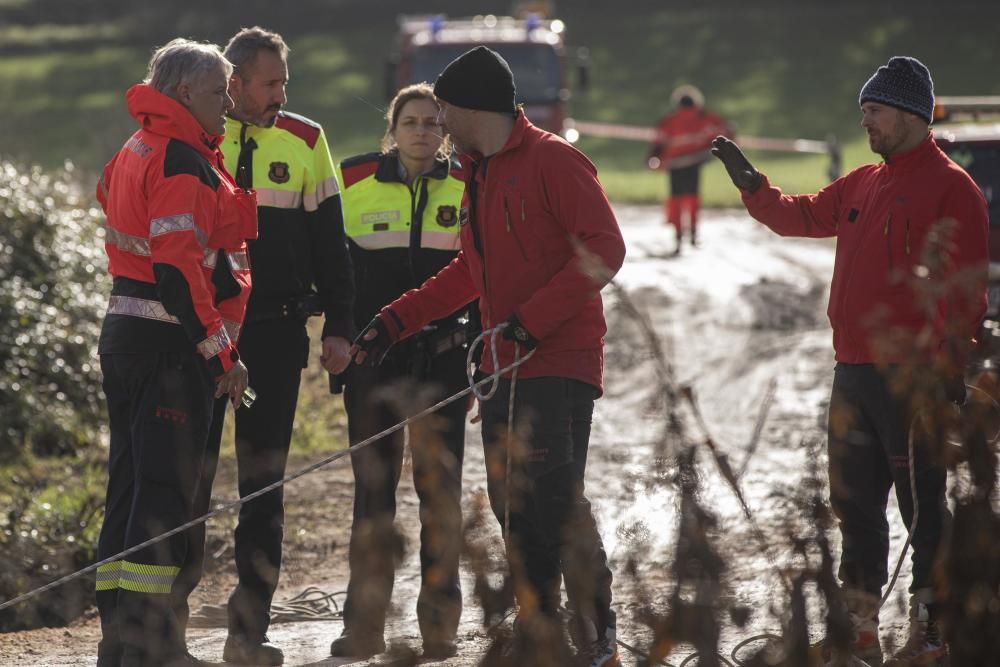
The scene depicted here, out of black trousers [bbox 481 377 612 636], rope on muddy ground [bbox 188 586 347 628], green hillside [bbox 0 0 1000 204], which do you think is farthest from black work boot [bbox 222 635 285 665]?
green hillside [bbox 0 0 1000 204]

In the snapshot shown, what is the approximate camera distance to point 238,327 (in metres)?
5.10

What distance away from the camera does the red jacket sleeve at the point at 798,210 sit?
5316 millimetres

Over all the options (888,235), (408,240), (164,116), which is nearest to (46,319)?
(408,240)

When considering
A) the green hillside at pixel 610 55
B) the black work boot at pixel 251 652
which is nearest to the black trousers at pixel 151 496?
the black work boot at pixel 251 652

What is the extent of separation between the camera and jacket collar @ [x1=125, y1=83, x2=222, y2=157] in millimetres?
4738

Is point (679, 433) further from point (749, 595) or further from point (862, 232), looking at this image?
point (749, 595)

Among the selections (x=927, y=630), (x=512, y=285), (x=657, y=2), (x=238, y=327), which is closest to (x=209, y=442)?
(x=238, y=327)

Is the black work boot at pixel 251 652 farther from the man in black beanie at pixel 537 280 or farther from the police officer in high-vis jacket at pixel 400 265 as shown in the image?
the man in black beanie at pixel 537 280

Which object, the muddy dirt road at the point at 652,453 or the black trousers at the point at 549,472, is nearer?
the muddy dirt road at the point at 652,453

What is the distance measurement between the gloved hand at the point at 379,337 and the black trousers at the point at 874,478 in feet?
4.83

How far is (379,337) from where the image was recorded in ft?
17.6

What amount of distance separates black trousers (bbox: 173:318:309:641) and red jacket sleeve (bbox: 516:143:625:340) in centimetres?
123

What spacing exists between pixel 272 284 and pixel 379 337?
49 centimetres

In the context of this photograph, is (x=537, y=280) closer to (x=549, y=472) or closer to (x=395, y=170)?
(x=549, y=472)
